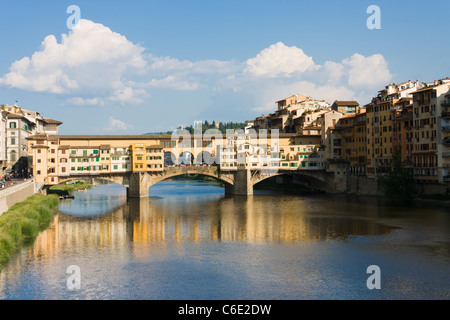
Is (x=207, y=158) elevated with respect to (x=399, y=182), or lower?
elevated

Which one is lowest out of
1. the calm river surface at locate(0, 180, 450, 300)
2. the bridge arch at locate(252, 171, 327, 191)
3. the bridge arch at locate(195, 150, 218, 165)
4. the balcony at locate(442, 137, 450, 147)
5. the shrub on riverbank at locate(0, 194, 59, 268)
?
the calm river surface at locate(0, 180, 450, 300)

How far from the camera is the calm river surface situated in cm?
2542

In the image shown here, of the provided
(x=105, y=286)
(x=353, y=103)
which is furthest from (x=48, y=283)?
(x=353, y=103)

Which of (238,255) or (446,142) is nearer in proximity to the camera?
(238,255)

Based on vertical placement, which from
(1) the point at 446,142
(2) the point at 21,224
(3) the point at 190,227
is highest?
(1) the point at 446,142

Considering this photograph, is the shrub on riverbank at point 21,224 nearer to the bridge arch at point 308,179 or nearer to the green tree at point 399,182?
the bridge arch at point 308,179

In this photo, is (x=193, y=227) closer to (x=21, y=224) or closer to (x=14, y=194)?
(x=21, y=224)

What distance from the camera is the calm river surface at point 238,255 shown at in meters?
25.4

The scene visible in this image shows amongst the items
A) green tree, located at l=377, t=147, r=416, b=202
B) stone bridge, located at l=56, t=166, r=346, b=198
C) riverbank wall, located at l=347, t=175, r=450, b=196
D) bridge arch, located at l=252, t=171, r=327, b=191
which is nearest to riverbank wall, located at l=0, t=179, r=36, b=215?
stone bridge, located at l=56, t=166, r=346, b=198

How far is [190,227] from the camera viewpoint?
4528cm

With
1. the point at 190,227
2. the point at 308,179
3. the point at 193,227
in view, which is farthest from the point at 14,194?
the point at 308,179

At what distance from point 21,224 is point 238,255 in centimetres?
1741

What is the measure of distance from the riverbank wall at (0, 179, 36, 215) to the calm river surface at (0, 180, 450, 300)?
428 cm

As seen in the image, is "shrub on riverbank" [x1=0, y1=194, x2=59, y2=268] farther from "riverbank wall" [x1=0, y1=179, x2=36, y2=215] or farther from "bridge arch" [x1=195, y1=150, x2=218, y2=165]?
"bridge arch" [x1=195, y1=150, x2=218, y2=165]
